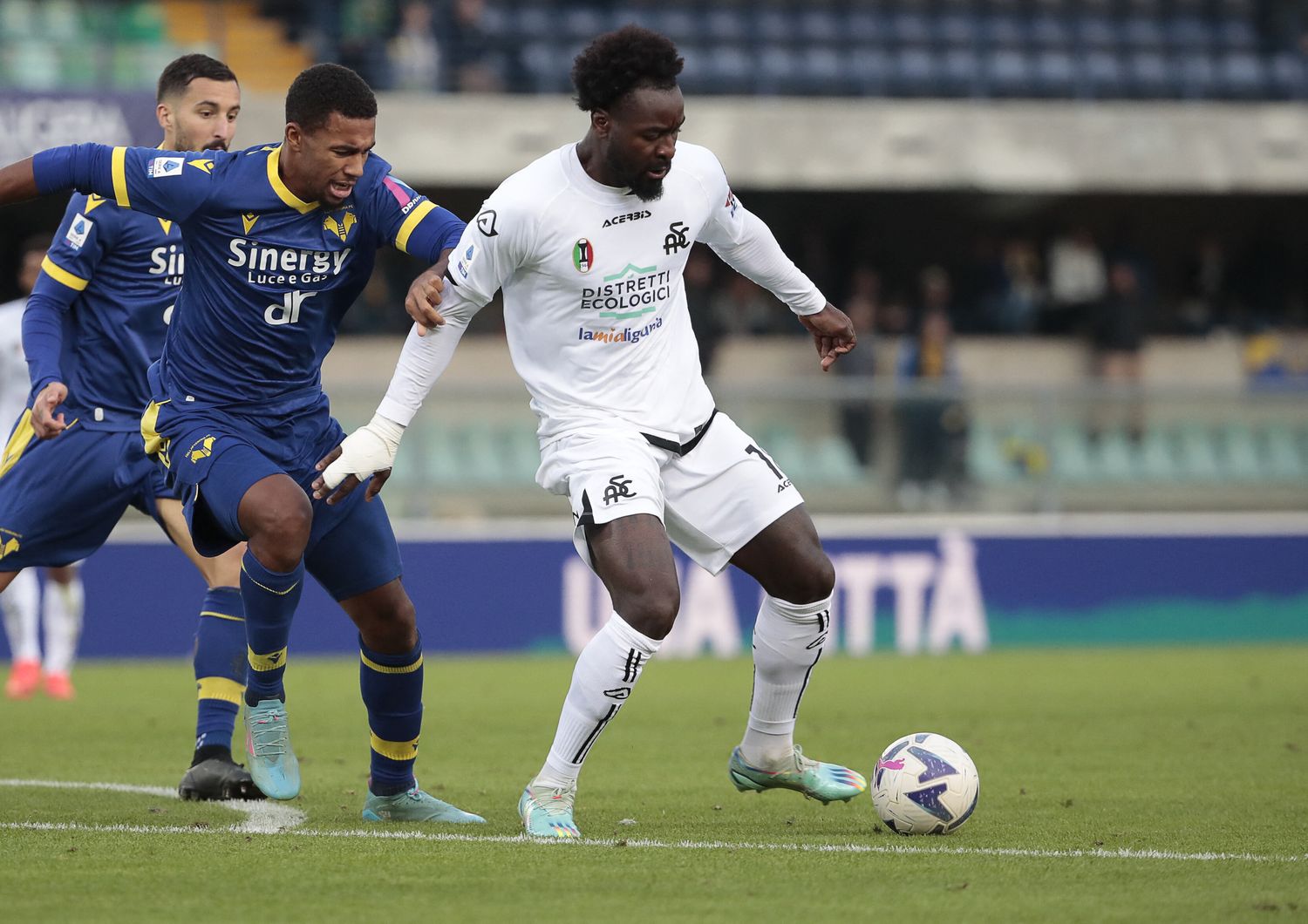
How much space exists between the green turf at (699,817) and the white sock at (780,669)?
0.78ft

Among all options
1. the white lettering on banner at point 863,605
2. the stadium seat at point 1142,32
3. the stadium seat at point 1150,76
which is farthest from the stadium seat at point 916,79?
the white lettering on banner at point 863,605

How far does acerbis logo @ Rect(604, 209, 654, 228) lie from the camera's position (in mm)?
5684

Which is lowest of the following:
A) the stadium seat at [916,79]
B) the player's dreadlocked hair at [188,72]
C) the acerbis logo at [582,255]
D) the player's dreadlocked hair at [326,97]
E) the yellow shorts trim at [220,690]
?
the yellow shorts trim at [220,690]

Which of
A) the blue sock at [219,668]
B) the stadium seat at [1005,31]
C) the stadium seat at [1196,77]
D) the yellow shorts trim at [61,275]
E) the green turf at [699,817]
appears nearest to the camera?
the green turf at [699,817]

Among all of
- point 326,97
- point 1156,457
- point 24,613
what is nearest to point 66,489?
point 326,97

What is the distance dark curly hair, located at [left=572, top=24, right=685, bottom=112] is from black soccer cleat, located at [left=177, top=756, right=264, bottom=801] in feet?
8.50

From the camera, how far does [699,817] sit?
239 inches

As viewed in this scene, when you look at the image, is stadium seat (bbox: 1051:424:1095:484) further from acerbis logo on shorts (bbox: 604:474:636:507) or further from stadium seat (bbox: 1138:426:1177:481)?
acerbis logo on shorts (bbox: 604:474:636:507)

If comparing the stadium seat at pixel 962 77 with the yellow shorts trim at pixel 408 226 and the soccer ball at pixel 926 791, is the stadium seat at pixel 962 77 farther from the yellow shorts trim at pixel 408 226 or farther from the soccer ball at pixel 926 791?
the soccer ball at pixel 926 791

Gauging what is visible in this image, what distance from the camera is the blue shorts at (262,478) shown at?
18.7 feet

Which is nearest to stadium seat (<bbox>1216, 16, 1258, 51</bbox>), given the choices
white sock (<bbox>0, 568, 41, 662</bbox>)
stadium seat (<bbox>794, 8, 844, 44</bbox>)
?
stadium seat (<bbox>794, 8, 844, 44</bbox>)

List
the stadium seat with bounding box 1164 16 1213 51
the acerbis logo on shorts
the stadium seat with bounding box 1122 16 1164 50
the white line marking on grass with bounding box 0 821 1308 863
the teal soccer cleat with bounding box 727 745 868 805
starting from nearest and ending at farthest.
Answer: the white line marking on grass with bounding box 0 821 1308 863 → the acerbis logo on shorts → the teal soccer cleat with bounding box 727 745 868 805 → the stadium seat with bounding box 1122 16 1164 50 → the stadium seat with bounding box 1164 16 1213 51

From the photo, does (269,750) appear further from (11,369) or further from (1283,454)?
(1283,454)

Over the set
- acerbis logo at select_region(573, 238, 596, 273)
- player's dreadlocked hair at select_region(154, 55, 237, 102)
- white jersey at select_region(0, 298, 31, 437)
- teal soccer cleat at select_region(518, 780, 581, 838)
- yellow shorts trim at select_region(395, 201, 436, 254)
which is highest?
player's dreadlocked hair at select_region(154, 55, 237, 102)
